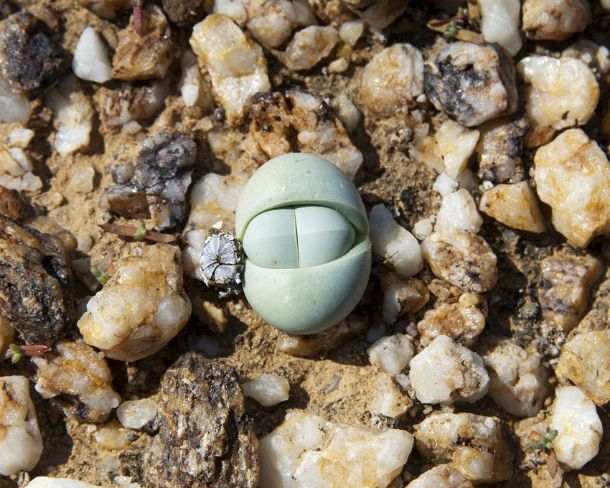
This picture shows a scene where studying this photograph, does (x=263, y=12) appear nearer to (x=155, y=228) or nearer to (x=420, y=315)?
(x=155, y=228)

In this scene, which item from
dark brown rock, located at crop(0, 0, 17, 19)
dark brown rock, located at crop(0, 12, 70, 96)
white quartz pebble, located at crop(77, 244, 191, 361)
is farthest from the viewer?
dark brown rock, located at crop(0, 0, 17, 19)

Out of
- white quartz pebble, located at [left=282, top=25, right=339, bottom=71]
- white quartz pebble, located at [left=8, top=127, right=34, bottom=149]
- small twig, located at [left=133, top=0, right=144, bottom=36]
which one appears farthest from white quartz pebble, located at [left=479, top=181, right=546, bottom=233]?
white quartz pebble, located at [left=8, top=127, right=34, bottom=149]

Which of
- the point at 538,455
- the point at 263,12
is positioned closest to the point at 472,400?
the point at 538,455

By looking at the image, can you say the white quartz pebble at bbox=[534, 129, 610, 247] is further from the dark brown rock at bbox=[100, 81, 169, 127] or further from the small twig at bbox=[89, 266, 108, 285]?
the small twig at bbox=[89, 266, 108, 285]

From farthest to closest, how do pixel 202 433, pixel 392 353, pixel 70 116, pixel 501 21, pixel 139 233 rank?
pixel 70 116 < pixel 501 21 < pixel 139 233 < pixel 392 353 < pixel 202 433

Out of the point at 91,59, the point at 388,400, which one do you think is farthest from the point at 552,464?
the point at 91,59

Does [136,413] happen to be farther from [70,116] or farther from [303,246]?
[70,116]
